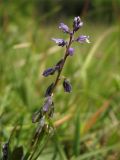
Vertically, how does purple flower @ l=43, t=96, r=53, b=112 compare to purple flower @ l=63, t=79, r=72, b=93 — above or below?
below

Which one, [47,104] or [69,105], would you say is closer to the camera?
[47,104]

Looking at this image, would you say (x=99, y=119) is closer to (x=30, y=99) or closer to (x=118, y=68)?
(x=30, y=99)

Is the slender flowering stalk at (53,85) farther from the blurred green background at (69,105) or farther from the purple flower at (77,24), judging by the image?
the blurred green background at (69,105)

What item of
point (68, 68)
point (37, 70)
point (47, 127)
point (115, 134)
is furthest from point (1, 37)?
point (47, 127)

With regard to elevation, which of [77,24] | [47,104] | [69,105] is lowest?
[47,104]

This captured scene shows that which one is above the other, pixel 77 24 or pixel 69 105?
pixel 69 105

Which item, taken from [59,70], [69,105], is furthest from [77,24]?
[69,105]

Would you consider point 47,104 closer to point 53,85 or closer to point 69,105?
point 53,85

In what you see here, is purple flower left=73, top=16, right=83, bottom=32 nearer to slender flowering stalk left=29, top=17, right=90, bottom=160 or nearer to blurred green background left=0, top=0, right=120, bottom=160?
slender flowering stalk left=29, top=17, right=90, bottom=160

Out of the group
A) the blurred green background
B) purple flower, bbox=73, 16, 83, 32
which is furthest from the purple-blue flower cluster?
the blurred green background

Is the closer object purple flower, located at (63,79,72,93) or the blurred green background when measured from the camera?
purple flower, located at (63,79,72,93)

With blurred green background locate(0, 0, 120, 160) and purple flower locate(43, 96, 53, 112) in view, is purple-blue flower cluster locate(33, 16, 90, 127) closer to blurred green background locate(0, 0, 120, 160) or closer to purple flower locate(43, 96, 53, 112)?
purple flower locate(43, 96, 53, 112)

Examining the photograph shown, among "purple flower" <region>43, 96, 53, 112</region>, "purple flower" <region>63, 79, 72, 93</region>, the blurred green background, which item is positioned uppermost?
the blurred green background
